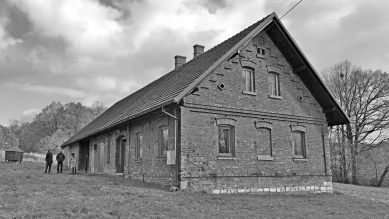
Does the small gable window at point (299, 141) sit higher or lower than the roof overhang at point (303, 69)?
lower

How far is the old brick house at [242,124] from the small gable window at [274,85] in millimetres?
49

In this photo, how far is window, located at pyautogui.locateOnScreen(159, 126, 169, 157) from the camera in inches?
592

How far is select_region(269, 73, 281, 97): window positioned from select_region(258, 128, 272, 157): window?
1.97m

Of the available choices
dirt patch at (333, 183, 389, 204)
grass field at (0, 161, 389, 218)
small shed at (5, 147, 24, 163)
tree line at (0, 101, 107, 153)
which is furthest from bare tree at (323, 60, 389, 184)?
tree line at (0, 101, 107, 153)

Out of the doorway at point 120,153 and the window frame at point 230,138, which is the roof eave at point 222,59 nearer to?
the window frame at point 230,138

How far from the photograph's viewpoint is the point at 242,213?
33.8 ft

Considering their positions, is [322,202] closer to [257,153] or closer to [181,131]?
[257,153]

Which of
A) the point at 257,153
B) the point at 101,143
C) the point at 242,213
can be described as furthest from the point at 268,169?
the point at 101,143

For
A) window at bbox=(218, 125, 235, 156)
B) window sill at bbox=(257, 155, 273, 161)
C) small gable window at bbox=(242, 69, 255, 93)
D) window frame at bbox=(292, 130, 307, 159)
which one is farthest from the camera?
window frame at bbox=(292, 130, 307, 159)

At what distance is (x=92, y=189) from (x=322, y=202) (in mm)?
8711

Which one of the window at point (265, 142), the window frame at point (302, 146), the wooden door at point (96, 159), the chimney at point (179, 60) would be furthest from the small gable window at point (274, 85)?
the wooden door at point (96, 159)

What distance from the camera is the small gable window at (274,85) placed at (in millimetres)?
17234

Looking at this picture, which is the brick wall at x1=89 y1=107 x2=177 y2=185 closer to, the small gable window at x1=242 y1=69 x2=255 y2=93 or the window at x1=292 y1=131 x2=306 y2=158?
the small gable window at x1=242 y1=69 x2=255 y2=93

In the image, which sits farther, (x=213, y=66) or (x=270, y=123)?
(x=270, y=123)
